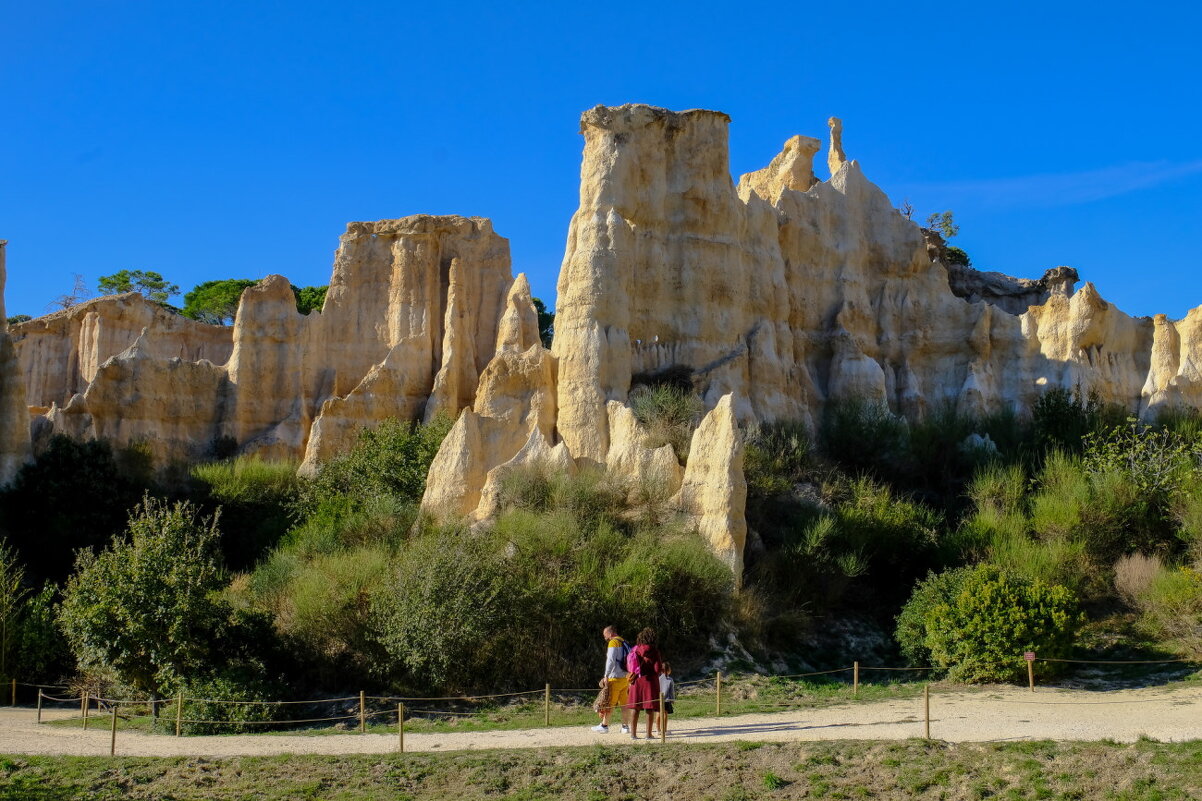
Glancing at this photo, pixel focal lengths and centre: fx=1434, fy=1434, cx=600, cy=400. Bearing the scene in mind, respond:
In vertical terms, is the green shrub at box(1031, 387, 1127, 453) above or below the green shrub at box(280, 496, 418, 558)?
above

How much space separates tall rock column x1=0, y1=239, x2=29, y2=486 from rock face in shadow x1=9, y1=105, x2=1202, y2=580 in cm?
7

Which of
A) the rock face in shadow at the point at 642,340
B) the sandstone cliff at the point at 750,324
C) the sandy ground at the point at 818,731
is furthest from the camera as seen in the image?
the rock face in shadow at the point at 642,340

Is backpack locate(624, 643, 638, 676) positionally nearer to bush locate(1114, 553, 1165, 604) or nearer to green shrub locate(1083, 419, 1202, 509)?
bush locate(1114, 553, 1165, 604)

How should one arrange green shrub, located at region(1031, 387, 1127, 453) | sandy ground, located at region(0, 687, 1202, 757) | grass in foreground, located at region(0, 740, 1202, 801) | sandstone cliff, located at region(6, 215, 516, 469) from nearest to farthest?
grass in foreground, located at region(0, 740, 1202, 801)
sandy ground, located at region(0, 687, 1202, 757)
green shrub, located at region(1031, 387, 1127, 453)
sandstone cliff, located at region(6, 215, 516, 469)

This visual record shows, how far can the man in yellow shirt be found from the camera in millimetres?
17641

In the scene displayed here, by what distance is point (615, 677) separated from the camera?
17.7 m

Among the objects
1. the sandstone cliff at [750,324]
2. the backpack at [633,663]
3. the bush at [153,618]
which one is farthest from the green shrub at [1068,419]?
the bush at [153,618]

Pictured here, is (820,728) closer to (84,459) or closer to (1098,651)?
(1098,651)

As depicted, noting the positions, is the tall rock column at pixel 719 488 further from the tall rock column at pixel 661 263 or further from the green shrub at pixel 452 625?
the tall rock column at pixel 661 263

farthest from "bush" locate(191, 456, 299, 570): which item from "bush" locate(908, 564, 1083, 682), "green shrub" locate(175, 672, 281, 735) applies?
"bush" locate(908, 564, 1083, 682)

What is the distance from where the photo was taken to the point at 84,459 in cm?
3078

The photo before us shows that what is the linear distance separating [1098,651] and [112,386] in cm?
2434

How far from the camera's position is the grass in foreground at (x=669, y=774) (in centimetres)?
1583

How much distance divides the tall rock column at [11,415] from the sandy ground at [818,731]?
39.7ft
